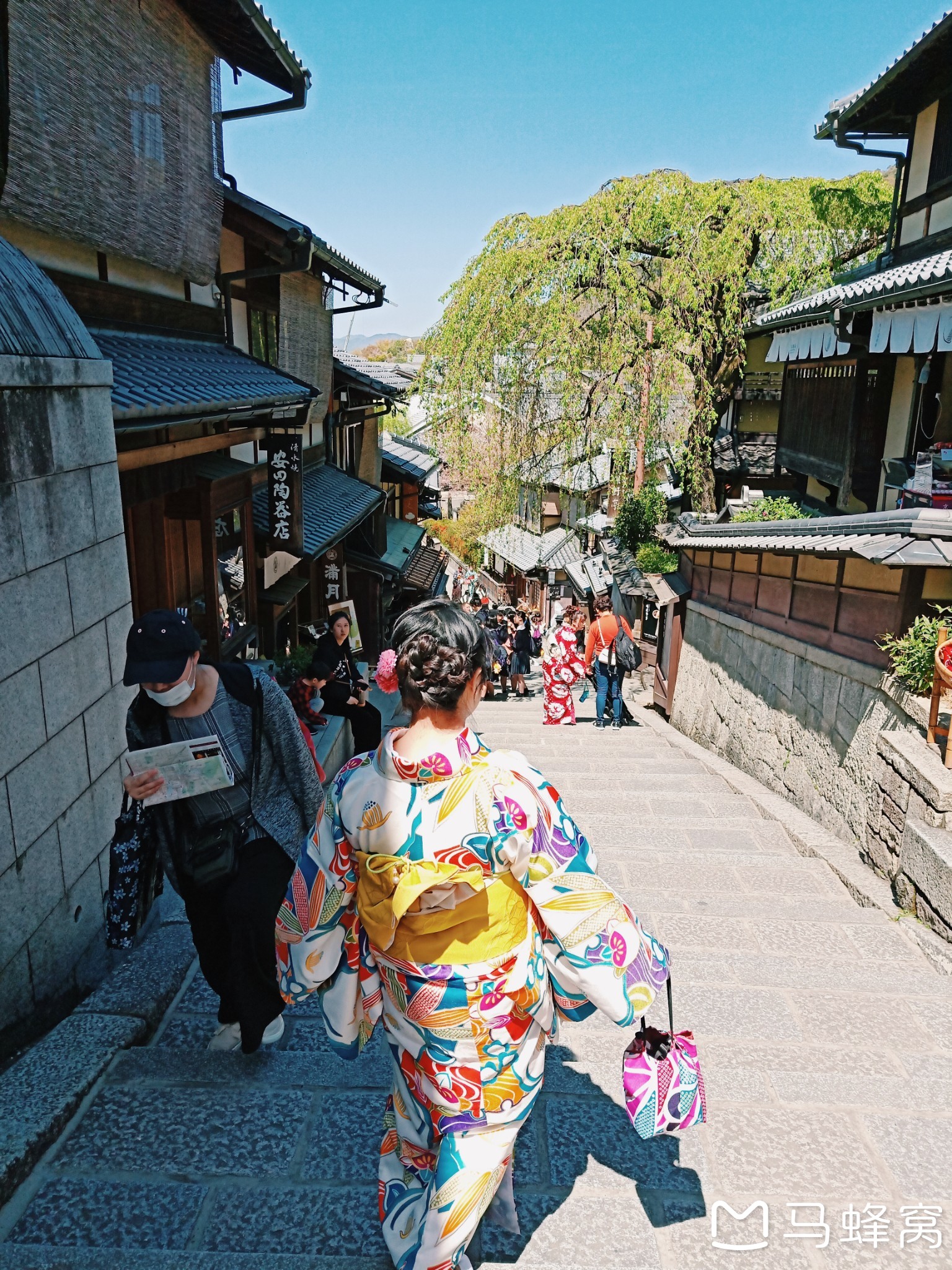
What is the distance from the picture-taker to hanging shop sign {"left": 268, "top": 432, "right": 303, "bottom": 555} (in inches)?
366

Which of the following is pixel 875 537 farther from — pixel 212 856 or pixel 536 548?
pixel 536 548

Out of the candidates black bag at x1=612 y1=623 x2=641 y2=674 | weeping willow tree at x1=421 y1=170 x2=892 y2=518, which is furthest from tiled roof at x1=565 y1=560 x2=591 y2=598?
black bag at x1=612 y1=623 x2=641 y2=674

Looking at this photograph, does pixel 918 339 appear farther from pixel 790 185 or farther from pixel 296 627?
pixel 296 627

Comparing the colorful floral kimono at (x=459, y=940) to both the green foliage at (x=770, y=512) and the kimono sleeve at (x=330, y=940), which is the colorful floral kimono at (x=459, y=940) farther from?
the green foliage at (x=770, y=512)

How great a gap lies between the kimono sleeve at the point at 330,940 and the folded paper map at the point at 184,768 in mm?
624

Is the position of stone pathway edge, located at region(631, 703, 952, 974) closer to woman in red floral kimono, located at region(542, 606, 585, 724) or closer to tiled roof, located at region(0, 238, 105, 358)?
woman in red floral kimono, located at region(542, 606, 585, 724)

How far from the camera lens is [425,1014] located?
7.25 ft

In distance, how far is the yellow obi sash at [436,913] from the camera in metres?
2.09

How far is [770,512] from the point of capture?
1300cm

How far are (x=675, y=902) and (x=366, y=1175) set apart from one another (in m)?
2.91

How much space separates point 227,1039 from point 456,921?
1.60 metres

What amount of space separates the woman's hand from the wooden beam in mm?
2198

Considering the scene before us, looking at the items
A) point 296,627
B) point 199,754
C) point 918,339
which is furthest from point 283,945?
point 296,627

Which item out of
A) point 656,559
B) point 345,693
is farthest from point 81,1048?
point 656,559
